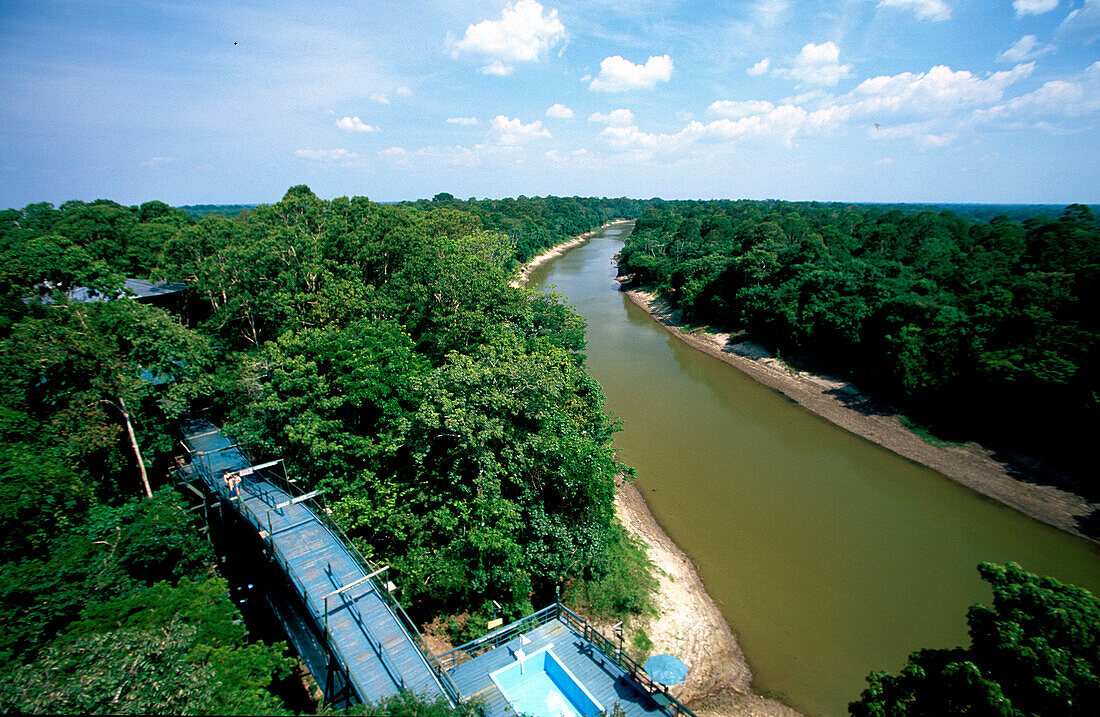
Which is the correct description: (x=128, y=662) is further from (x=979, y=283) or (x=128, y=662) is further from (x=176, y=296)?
(x=979, y=283)

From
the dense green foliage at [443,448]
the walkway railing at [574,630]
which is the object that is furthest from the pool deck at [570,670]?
the dense green foliage at [443,448]

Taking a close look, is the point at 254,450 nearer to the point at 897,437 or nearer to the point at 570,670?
the point at 570,670

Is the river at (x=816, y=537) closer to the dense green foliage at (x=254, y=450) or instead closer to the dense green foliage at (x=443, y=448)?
the dense green foliage at (x=254, y=450)

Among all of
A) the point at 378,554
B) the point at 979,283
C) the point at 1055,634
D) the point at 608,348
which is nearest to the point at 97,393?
the point at 378,554

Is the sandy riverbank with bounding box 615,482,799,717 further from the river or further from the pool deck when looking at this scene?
the pool deck

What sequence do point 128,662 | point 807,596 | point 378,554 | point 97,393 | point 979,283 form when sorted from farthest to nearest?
→ point 979,283, point 807,596, point 378,554, point 97,393, point 128,662
